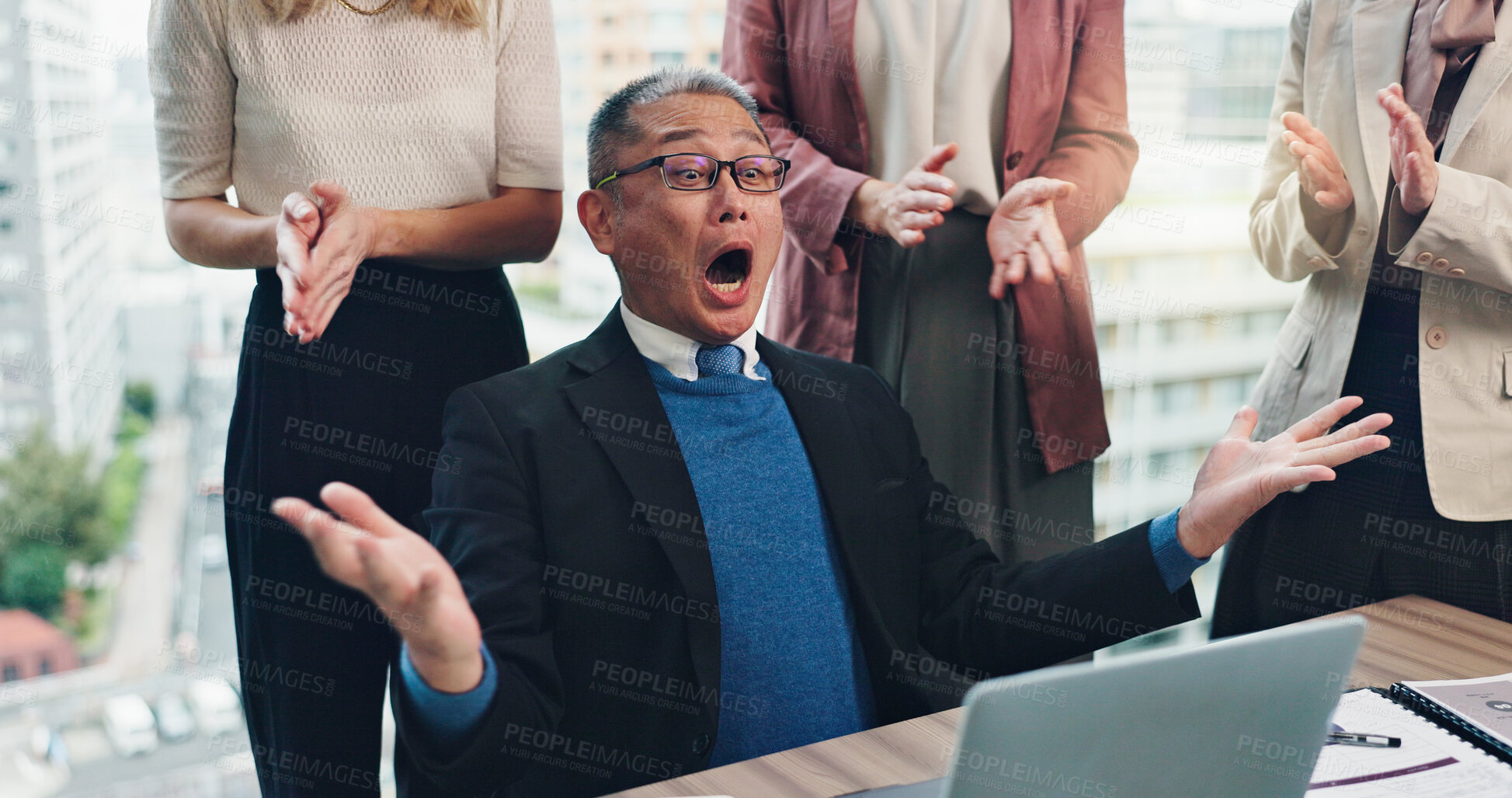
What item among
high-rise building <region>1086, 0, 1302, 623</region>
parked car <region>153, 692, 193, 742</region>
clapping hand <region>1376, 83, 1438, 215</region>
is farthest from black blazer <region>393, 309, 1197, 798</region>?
high-rise building <region>1086, 0, 1302, 623</region>

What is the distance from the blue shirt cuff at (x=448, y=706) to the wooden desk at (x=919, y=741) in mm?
164

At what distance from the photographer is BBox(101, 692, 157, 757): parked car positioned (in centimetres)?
181

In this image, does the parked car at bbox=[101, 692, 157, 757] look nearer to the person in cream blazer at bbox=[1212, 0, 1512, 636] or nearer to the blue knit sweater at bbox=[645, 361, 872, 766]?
the blue knit sweater at bbox=[645, 361, 872, 766]

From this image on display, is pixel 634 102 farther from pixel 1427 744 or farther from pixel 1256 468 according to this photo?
pixel 1427 744

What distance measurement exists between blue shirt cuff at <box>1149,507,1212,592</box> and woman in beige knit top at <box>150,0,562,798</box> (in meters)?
0.98

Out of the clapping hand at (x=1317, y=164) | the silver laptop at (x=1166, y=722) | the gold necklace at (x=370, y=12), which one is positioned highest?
the gold necklace at (x=370, y=12)

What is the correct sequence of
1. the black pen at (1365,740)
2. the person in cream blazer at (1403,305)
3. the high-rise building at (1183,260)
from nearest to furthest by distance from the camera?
the black pen at (1365,740), the person in cream blazer at (1403,305), the high-rise building at (1183,260)

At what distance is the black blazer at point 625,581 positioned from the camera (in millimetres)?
1427

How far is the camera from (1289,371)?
2.21m

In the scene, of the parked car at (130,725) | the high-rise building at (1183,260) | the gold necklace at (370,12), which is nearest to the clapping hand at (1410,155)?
the high-rise building at (1183,260)

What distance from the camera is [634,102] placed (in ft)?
5.15

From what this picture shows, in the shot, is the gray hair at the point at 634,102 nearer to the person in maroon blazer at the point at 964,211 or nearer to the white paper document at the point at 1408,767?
the person in maroon blazer at the point at 964,211

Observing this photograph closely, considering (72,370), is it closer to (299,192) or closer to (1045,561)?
(299,192)

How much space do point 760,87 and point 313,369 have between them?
93 cm
